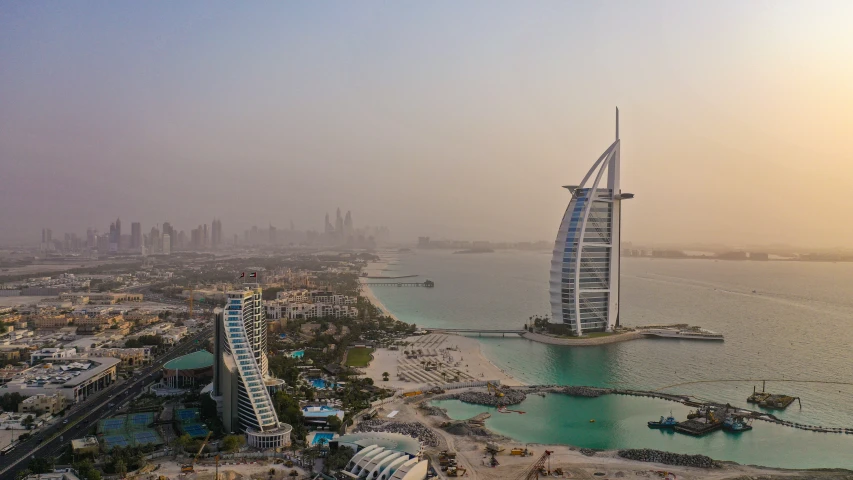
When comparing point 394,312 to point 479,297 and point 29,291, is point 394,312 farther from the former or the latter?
point 29,291

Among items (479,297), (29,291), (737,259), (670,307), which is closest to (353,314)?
(479,297)

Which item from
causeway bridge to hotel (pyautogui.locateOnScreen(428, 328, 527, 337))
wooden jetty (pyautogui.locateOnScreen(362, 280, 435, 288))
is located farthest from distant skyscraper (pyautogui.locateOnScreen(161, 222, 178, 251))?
causeway bridge to hotel (pyautogui.locateOnScreen(428, 328, 527, 337))

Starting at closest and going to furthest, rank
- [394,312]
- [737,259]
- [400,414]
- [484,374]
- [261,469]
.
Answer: [261,469] < [400,414] < [484,374] < [394,312] < [737,259]

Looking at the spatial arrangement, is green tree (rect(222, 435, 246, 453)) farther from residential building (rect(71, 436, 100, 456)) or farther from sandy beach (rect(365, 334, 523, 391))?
sandy beach (rect(365, 334, 523, 391))

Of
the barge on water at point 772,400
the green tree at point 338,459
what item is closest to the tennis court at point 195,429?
the green tree at point 338,459

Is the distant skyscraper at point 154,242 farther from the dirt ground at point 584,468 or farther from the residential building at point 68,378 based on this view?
the dirt ground at point 584,468

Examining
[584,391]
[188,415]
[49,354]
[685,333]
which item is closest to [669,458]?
[584,391]
